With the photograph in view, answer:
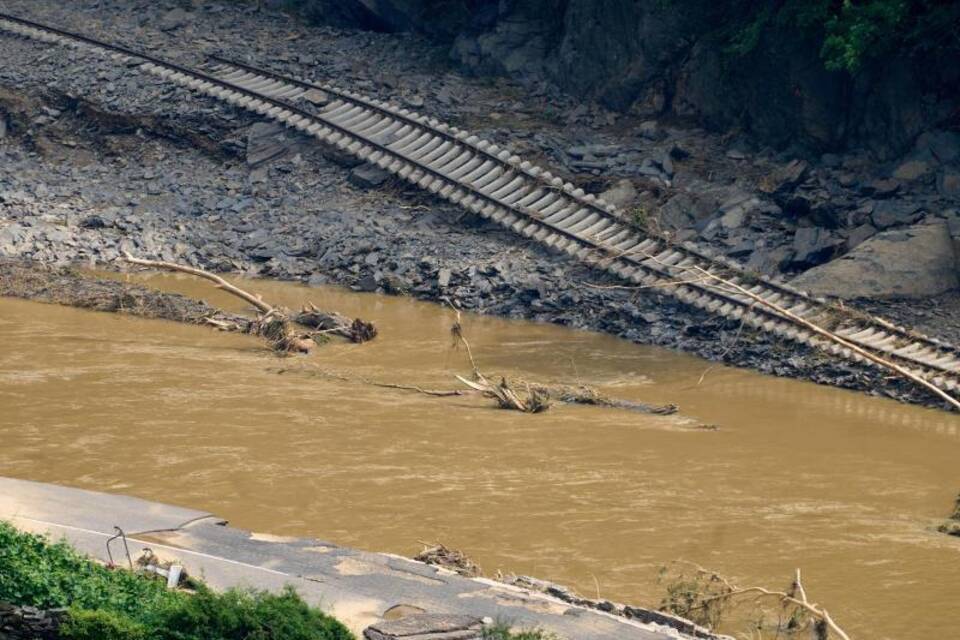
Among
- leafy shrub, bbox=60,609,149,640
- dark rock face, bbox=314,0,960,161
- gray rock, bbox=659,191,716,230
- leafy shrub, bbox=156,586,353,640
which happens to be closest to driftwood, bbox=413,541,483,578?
leafy shrub, bbox=156,586,353,640

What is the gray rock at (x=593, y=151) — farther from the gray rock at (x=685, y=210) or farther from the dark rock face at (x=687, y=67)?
the gray rock at (x=685, y=210)

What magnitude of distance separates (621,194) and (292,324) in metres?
6.55

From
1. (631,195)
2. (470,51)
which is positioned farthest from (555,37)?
(631,195)

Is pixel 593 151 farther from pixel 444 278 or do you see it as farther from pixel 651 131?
pixel 444 278

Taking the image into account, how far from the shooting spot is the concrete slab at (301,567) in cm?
1070

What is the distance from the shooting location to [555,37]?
2902 centimetres

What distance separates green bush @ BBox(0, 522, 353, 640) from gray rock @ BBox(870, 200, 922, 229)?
14.0 metres

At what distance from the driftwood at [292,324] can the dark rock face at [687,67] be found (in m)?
8.49

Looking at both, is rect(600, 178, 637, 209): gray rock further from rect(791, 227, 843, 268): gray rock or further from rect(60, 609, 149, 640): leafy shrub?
rect(60, 609, 149, 640): leafy shrub

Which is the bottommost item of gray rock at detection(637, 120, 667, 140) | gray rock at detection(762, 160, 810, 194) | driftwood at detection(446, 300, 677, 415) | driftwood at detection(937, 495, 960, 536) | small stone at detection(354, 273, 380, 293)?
driftwood at detection(937, 495, 960, 536)

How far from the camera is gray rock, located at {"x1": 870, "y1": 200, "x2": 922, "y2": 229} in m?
22.0

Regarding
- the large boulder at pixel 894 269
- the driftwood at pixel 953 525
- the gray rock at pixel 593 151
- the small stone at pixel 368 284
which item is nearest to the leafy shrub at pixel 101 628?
the driftwood at pixel 953 525

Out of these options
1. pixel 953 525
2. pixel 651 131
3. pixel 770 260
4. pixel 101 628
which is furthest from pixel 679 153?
pixel 101 628

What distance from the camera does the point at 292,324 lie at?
68.5 feet
